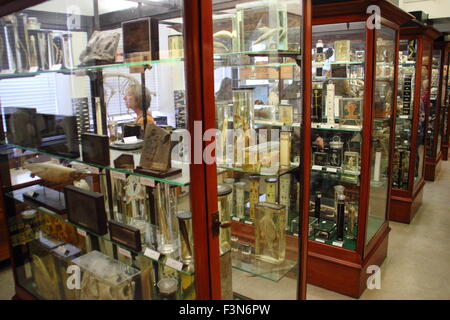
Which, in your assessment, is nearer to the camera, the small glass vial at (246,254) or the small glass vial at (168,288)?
the small glass vial at (168,288)

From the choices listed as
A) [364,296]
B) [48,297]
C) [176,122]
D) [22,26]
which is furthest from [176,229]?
[364,296]

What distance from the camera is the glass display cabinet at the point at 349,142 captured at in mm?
2502

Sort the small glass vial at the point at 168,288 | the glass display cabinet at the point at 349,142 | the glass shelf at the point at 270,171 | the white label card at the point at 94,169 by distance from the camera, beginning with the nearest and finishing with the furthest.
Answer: the small glass vial at the point at 168,288
the glass shelf at the point at 270,171
the white label card at the point at 94,169
the glass display cabinet at the point at 349,142

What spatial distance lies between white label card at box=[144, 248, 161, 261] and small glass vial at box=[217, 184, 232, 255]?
267mm

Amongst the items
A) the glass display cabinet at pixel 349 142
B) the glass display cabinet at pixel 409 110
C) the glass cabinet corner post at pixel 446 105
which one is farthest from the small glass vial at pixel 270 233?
the glass cabinet corner post at pixel 446 105

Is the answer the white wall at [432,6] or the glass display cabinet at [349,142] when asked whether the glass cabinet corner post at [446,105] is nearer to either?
the white wall at [432,6]

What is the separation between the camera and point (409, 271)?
300 centimetres

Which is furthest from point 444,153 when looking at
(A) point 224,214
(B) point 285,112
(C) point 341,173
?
(A) point 224,214

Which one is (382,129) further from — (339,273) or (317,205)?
(339,273)

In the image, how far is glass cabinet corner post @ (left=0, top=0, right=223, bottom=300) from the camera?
1.38 meters

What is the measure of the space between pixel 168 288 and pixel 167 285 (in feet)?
0.07

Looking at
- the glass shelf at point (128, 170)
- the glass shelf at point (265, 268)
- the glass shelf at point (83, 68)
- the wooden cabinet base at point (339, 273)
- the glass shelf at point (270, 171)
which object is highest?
the glass shelf at point (83, 68)

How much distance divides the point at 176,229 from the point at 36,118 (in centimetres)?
107
